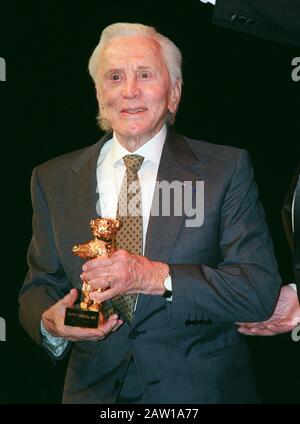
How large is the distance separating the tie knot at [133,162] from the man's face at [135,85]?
0.07 m

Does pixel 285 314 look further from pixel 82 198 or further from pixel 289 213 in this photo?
pixel 82 198

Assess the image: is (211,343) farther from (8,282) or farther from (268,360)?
(8,282)

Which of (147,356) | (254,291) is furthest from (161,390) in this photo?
(254,291)

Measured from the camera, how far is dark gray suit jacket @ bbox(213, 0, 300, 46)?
1711 mm

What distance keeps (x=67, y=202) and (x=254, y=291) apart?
0.71 metres

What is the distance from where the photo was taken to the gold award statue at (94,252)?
1.74 metres

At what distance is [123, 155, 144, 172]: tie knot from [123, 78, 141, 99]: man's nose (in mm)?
207

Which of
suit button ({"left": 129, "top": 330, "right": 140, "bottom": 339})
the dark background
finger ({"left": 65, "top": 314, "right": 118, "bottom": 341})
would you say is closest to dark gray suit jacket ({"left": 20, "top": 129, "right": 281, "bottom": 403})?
suit button ({"left": 129, "top": 330, "right": 140, "bottom": 339})

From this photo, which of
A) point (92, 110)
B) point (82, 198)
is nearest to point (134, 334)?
point (82, 198)

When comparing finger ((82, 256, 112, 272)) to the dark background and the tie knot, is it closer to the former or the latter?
the tie knot

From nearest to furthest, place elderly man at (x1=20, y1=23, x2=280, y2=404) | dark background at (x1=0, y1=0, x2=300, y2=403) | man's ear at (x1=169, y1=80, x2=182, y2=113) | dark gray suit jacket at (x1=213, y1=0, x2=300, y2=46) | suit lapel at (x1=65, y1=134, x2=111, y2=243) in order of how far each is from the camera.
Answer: dark gray suit jacket at (x1=213, y1=0, x2=300, y2=46)
elderly man at (x1=20, y1=23, x2=280, y2=404)
suit lapel at (x1=65, y1=134, x2=111, y2=243)
man's ear at (x1=169, y1=80, x2=182, y2=113)
dark background at (x1=0, y1=0, x2=300, y2=403)

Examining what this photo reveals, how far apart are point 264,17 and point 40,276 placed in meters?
1.13

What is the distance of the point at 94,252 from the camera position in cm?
175

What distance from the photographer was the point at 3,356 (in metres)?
2.94
